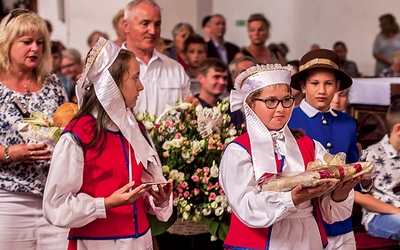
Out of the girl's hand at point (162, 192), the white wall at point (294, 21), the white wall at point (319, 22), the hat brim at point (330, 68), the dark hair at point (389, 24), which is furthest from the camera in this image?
the white wall at point (319, 22)

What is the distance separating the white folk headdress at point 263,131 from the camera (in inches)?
134

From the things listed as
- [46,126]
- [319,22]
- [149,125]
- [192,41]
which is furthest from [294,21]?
[46,126]

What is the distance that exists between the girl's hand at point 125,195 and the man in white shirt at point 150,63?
2047 millimetres

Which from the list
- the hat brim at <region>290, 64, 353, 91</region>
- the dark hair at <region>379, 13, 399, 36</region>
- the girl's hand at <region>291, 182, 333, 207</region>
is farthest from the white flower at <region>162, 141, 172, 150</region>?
the dark hair at <region>379, 13, 399, 36</region>

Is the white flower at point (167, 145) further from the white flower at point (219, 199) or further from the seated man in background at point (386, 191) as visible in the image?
the seated man in background at point (386, 191)

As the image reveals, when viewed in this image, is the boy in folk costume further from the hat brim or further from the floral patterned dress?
the floral patterned dress

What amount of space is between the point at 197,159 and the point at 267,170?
49.6 inches

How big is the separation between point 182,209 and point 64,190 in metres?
1.20

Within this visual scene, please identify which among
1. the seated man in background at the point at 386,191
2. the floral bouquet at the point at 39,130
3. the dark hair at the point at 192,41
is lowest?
the seated man in background at the point at 386,191

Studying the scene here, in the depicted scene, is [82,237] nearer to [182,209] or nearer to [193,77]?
[182,209]

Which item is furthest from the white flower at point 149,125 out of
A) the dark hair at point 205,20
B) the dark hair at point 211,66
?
the dark hair at point 205,20

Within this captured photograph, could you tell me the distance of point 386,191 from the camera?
5141 millimetres

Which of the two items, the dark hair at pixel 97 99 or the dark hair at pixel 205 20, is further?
the dark hair at pixel 205 20

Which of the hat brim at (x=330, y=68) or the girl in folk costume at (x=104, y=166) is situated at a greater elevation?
the hat brim at (x=330, y=68)
